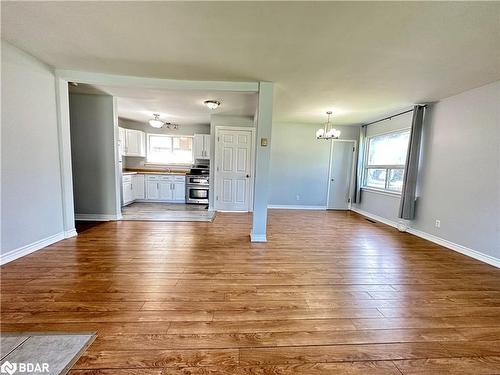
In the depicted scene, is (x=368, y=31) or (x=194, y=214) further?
(x=194, y=214)

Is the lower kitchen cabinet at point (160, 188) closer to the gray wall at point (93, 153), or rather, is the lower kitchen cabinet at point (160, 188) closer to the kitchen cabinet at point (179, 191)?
the kitchen cabinet at point (179, 191)

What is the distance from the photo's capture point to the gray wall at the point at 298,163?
614 centimetres

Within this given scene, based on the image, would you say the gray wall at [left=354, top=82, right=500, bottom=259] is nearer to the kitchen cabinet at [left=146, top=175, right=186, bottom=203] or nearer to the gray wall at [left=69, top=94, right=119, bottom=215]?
the kitchen cabinet at [left=146, top=175, right=186, bottom=203]

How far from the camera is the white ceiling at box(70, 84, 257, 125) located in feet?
11.8

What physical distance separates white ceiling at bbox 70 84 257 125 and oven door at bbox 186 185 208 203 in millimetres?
2003

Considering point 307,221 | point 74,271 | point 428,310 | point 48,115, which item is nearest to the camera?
point 428,310

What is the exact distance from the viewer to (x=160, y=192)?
20.9ft

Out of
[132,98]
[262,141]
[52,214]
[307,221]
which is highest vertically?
[132,98]

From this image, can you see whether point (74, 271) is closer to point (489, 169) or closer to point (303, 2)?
point (303, 2)

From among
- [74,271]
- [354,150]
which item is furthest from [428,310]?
[354,150]

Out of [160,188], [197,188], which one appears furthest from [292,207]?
[160,188]

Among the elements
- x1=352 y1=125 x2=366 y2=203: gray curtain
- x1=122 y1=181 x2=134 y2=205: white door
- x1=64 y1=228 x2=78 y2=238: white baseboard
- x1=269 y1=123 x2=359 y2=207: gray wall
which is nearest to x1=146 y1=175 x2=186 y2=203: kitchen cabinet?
x1=122 y1=181 x2=134 y2=205: white door

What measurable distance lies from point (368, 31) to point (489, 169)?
110 inches
